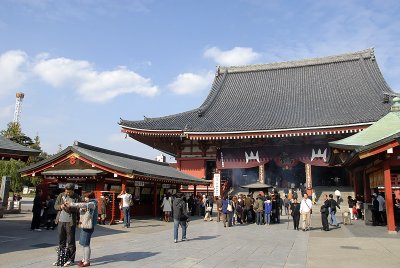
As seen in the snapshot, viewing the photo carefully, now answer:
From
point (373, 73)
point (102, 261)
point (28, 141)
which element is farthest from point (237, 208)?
point (28, 141)

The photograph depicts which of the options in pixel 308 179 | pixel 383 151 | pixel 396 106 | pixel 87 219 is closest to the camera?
Answer: pixel 87 219

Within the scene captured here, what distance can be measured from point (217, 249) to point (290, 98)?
26.4 meters

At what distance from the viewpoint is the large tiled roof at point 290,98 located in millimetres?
28844

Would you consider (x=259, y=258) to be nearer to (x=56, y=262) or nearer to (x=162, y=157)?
(x=56, y=262)

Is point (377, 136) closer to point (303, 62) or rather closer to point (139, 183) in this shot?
point (139, 183)

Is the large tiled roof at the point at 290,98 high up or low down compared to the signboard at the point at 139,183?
up

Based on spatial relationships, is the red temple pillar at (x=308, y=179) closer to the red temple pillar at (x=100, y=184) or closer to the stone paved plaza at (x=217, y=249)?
the stone paved plaza at (x=217, y=249)

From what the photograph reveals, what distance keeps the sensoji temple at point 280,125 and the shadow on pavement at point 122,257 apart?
18.8 meters

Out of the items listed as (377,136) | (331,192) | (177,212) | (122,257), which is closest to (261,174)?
(331,192)

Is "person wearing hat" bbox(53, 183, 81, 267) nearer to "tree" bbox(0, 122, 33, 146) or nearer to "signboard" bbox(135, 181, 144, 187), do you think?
"signboard" bbox(135, 181, 144, 187)

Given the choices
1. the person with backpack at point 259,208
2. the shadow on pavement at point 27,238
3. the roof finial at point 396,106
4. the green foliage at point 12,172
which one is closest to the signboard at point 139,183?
the shadow on pavement at point 27,238

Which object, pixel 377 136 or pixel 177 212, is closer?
pixel 177 212

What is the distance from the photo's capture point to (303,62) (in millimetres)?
39812

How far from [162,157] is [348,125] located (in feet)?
92.8
